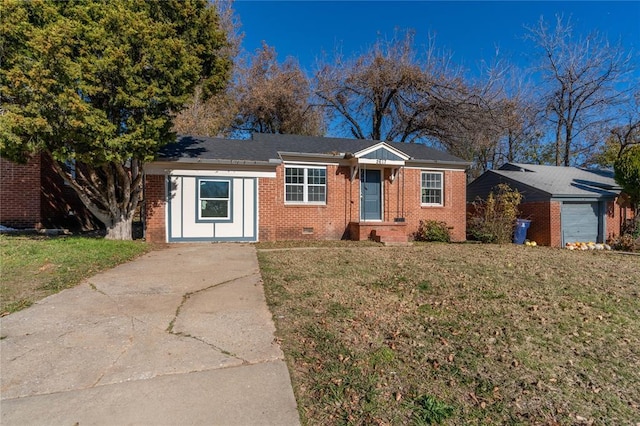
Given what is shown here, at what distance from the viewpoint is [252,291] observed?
5234 mm

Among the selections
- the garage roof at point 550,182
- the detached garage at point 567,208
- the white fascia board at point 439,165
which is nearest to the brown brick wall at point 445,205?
the white fascia board at point 439,165

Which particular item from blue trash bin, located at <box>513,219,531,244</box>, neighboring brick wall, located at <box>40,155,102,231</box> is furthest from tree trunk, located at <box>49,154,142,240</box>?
blue trash bin, located at <box>513,219,531,244</box>

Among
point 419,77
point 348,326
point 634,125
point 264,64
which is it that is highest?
point 264,64

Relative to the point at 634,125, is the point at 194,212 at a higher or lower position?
lower

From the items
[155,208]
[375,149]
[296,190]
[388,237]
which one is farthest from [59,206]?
[388,237]

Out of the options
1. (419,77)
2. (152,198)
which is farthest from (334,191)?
(419,77)

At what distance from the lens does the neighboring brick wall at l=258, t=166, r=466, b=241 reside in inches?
453

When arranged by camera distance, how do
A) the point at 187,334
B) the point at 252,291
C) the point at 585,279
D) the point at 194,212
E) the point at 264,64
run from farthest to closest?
1. the point at 264,64
2. the point at 194,212
3. the point at 585,279
4. the point at 252,291
5. the point at 187,334

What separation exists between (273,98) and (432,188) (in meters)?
12.3

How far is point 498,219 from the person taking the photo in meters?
13.2

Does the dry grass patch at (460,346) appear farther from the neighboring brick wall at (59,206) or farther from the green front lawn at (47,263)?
the neighboring brick wall at (59,206)

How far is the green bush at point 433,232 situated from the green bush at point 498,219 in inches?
53.5

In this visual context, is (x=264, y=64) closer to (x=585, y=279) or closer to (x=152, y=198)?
(x=152, y=198)

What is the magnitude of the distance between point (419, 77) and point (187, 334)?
19395 millimetres
